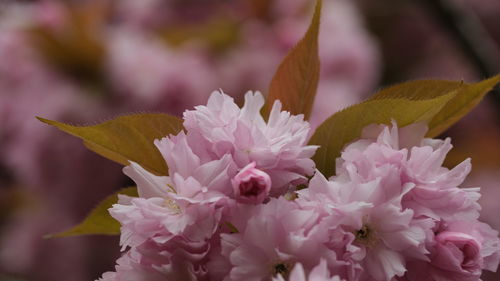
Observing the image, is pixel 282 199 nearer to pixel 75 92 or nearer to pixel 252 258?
pixel 252 258

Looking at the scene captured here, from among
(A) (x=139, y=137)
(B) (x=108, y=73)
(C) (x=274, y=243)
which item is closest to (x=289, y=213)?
(C) (x=274, y=243)

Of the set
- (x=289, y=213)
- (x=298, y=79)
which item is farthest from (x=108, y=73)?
(x=289, y=213)

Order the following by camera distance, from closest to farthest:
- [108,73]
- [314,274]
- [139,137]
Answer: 1. [314,274]
2. [139,137]
3. [108,73]

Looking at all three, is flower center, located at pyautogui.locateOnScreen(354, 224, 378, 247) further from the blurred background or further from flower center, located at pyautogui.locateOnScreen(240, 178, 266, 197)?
the blurred background

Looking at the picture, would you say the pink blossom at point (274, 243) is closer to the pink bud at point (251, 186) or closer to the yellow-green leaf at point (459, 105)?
the pink bud at point (251, 186)

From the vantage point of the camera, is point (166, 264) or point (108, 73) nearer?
point (166, 264)

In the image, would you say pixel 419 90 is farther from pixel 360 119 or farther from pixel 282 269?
pixel 282 269

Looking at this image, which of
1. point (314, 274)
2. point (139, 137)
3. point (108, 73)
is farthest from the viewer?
point (108, 73)

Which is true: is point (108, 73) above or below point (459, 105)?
below
